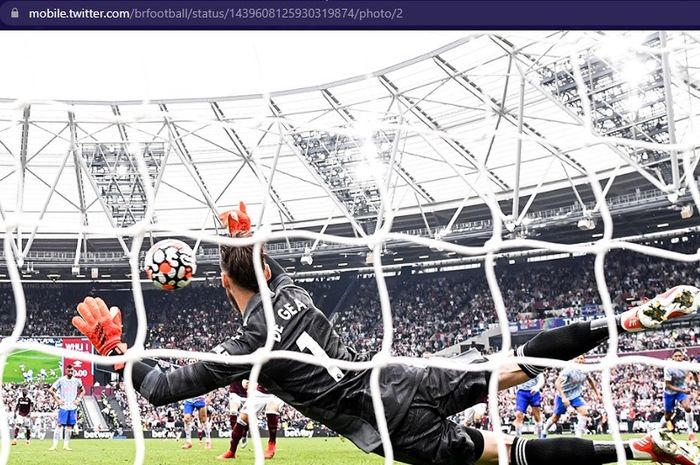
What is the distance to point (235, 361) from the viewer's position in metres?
3.36

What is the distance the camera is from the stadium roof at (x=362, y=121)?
674 inches

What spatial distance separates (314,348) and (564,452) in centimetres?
151

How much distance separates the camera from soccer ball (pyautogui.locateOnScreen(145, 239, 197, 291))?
4.48 metres

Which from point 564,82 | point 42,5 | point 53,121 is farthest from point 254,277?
point 53,121

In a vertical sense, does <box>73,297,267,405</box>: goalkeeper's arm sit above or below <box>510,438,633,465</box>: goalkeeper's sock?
above

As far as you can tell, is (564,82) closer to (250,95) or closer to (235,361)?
(250,95)

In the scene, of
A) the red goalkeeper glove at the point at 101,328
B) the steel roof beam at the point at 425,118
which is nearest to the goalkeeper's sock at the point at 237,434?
the red goalkeeper glove at the point at 101,328

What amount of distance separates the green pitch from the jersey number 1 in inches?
1012

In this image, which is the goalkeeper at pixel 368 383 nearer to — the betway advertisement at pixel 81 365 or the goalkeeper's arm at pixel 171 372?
the goalkeeper's arm at pixel 171 372

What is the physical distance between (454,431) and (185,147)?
65.7ft

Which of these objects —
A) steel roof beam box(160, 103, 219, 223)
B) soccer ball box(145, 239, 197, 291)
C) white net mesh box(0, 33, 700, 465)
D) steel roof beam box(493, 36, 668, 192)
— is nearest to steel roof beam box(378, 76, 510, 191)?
white net mesh box(0, 33, 700, 465)

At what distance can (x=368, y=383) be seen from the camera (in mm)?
3896

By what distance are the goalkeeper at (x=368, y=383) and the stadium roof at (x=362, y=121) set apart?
31.6ft

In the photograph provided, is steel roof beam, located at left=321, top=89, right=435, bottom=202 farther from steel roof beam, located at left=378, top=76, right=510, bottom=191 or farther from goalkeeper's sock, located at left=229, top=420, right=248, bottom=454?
goalkeeper's sock, located at left=229, top=420, right=248, bottom=454
